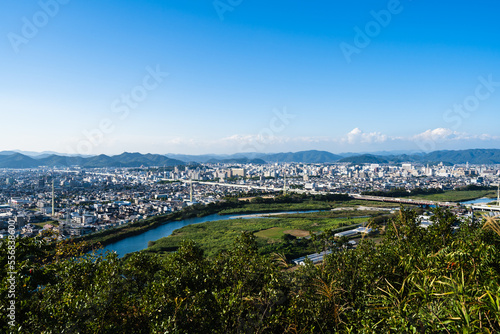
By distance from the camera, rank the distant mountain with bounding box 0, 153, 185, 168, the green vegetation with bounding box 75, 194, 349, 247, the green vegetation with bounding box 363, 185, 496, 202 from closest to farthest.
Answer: the green vegetation with bounding box 75, 194, 349, 247 < the green vegetation with bounding box 363, 185, 496, 202 < the distant mountain with bounding box 0, 153, 185, 168

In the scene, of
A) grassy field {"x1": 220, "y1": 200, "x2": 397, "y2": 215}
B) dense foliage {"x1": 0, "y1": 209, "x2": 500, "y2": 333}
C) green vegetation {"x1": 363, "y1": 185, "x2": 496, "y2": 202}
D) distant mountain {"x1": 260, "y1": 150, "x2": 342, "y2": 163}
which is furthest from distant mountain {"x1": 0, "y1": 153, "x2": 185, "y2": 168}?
dense foliage {"x1": 0, "y1": 209, "x2": 500, "y2": 333}

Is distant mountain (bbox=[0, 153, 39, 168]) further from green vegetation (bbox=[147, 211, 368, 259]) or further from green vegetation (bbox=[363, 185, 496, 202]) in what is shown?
green vegetation (bbox=[363, 185, 496, 202])

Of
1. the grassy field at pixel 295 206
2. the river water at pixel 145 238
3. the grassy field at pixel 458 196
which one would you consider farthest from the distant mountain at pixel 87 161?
the grassy field at pixel 458 196

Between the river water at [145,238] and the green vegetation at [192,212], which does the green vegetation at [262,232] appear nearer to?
the river water at [145,238]

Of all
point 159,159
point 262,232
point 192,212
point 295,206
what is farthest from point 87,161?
point 262,232

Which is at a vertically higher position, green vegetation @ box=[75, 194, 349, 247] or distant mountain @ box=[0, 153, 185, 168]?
distant mountain @ box=[0, 153, 185, 168]

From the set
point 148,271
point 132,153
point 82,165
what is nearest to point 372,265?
point 148,271

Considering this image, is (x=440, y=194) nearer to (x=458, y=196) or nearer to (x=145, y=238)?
(x=458, y=196)

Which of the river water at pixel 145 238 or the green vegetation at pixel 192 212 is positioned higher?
the green vegetation at pixel 192 212

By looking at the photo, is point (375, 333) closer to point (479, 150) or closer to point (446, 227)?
point (446, 227)

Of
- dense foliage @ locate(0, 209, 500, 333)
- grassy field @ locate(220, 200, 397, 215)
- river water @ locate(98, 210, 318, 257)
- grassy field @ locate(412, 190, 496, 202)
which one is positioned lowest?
river water @ locate(98, 210, 318, 257)
